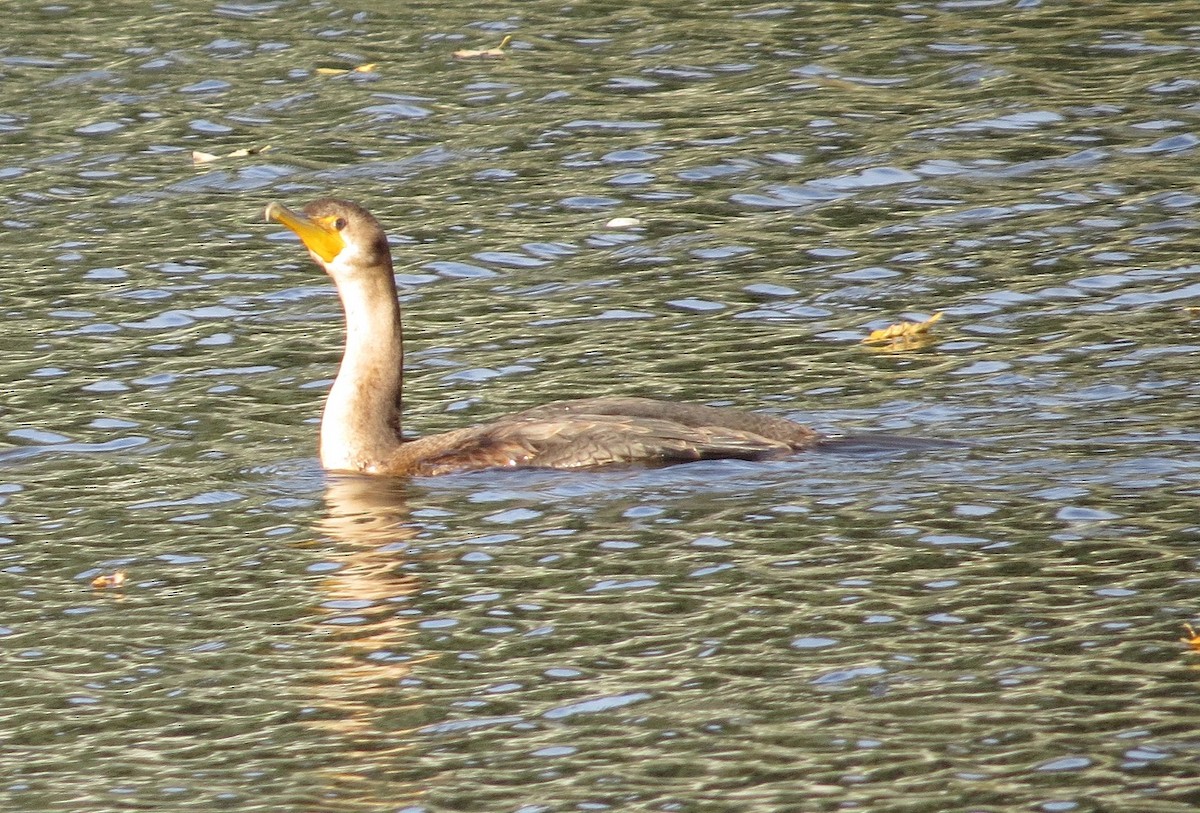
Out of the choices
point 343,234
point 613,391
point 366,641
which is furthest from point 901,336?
point 366,641

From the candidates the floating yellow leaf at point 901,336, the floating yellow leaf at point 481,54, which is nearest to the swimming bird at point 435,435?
the floating yellow leaf at point 901,336

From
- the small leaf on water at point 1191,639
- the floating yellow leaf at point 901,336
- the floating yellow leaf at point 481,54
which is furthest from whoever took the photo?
the floating yellow leaf at point 481,54

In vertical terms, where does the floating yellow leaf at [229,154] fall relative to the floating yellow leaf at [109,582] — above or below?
above

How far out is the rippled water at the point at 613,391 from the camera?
6781mm

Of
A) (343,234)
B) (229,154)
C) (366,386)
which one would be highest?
(343,234)

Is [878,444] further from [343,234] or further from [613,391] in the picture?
[343,234]

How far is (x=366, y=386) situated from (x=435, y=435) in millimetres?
437

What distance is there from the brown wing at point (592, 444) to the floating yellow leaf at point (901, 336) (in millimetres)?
2149

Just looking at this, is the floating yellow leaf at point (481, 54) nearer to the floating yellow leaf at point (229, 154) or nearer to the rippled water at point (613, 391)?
the rippled water at point (613, 391)

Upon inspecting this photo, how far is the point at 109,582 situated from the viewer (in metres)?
8.70

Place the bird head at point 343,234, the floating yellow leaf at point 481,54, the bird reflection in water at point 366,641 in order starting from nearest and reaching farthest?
1. the bird reflection in water at point 366,641
2. the bird head at point 343,234
3. the floating yellow leaf at point 481,54

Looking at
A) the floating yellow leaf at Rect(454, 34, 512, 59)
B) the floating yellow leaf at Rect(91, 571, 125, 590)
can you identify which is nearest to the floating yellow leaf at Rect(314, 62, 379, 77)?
the floating yellow leaf at Rect(454, 34, 512, 59)

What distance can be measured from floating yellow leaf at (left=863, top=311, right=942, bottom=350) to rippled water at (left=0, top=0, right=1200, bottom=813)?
0.20m

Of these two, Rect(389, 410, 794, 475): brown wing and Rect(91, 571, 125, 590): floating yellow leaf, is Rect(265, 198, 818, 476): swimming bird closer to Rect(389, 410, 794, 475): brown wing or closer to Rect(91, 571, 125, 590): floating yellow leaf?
Rect(389, 410, 794, 475): brown wing
